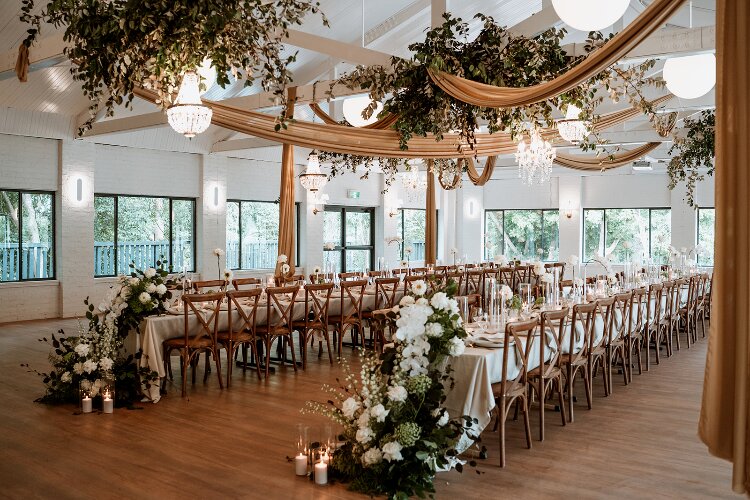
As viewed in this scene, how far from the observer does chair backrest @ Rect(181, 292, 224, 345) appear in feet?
21.2

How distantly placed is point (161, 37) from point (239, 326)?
4.07 m

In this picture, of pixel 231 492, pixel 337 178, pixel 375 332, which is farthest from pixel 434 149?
pixel 337 178

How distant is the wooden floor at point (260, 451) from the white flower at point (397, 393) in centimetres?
66

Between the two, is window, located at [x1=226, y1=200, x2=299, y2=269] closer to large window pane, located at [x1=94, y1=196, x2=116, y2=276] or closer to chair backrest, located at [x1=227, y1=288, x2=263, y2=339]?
large window pane, located at [x1=94, y1=196, x2=116, y2=276]

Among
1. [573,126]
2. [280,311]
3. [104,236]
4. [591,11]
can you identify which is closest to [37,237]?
[104,236]

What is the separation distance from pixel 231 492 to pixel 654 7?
3.40 meters

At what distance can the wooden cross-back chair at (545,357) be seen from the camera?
17.1 ft

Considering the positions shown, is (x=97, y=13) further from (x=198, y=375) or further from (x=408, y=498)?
(x=198, y=375)

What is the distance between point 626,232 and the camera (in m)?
18.3

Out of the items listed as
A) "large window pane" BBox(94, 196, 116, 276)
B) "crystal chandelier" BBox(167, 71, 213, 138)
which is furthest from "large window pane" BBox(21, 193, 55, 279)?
"crystal chandelier" BBox(167, 71, 213, 138)

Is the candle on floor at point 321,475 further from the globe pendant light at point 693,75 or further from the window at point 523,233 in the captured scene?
the window at point 523,233

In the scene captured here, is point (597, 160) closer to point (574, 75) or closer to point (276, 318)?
point (276, 318)

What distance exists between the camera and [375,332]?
28.8 feet

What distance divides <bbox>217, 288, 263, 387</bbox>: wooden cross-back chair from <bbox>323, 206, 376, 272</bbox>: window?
31.0 feet
